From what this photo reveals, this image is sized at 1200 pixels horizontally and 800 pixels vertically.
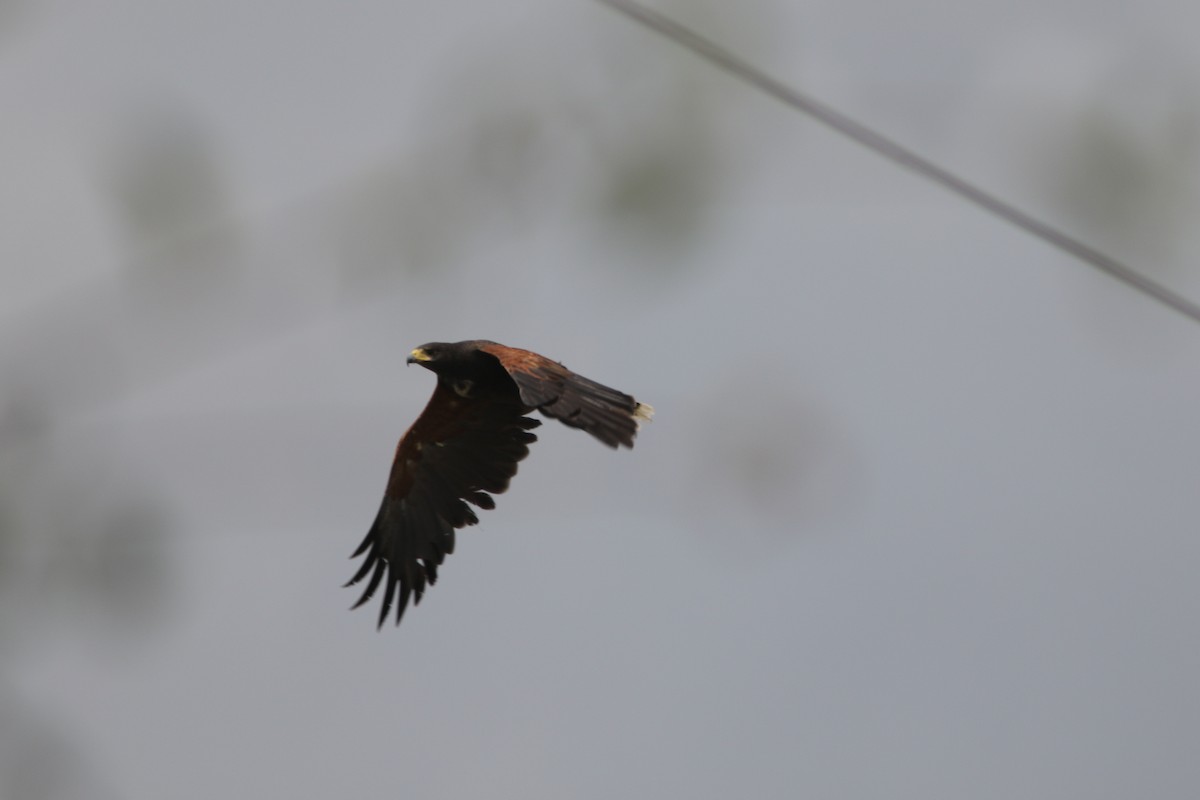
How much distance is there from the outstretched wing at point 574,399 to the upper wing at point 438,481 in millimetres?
1839

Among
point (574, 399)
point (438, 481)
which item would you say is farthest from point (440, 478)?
point (574, 399)

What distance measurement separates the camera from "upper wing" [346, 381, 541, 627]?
1173 cm

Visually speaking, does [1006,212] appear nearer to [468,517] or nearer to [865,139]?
[865,139]

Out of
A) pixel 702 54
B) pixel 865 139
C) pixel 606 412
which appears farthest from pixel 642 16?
pixel 606 412

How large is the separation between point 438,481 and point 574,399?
10.6 ft

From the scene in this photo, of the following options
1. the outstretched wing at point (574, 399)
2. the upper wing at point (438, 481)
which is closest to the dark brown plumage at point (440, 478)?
the upper wing at point (438, 481)

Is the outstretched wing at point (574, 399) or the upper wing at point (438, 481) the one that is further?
the upper wing at point (438, 481)

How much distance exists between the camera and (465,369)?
11094 mm

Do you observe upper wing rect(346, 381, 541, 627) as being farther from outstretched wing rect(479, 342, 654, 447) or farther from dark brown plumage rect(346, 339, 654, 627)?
outstretched wing rect(479, 342, 654, 447)

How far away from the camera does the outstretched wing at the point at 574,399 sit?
8.23m

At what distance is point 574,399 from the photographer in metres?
8.80

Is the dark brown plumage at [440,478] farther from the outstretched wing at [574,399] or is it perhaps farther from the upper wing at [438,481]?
the outstretched wing at [574,399]

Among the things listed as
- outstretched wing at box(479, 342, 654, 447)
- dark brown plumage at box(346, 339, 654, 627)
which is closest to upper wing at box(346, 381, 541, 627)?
dark brown plumage at box(346, 339, 654, 627)

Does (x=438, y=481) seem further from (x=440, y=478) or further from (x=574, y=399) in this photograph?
(x=574, y=399)
